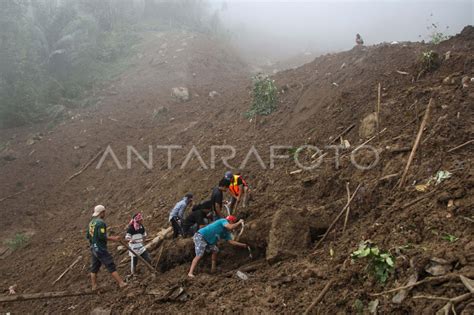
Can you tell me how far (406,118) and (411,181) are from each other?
2.01 m

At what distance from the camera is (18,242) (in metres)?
10.4

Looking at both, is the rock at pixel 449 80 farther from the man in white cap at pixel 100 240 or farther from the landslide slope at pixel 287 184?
the man in white cap at pixel 100 240

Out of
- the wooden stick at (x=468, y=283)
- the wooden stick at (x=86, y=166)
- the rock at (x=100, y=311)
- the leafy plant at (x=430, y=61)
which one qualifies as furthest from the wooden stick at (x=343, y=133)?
the wooden stick at (x=86, y=166)

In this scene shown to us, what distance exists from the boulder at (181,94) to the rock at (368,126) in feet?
37.3

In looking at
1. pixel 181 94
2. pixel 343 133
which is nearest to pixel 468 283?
pixel 343 133

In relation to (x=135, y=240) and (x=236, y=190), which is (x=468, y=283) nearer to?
(x=236, y=190)

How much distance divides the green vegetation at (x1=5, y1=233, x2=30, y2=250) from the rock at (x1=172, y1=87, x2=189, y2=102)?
9.32 meters

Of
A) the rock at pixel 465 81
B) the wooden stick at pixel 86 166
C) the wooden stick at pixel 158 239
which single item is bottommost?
the wooden stick at pixel 158 239

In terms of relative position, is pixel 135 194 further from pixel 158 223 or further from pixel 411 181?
pixel 411 181

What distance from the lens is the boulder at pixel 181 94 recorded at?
18.1 metres

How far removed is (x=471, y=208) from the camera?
4426 millimetres

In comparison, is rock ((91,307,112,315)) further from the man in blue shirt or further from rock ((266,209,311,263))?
rock ((266,209,311,263))

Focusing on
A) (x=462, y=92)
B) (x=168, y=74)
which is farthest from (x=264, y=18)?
(x=462, y=92)

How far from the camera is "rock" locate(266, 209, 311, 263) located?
5.55 m
